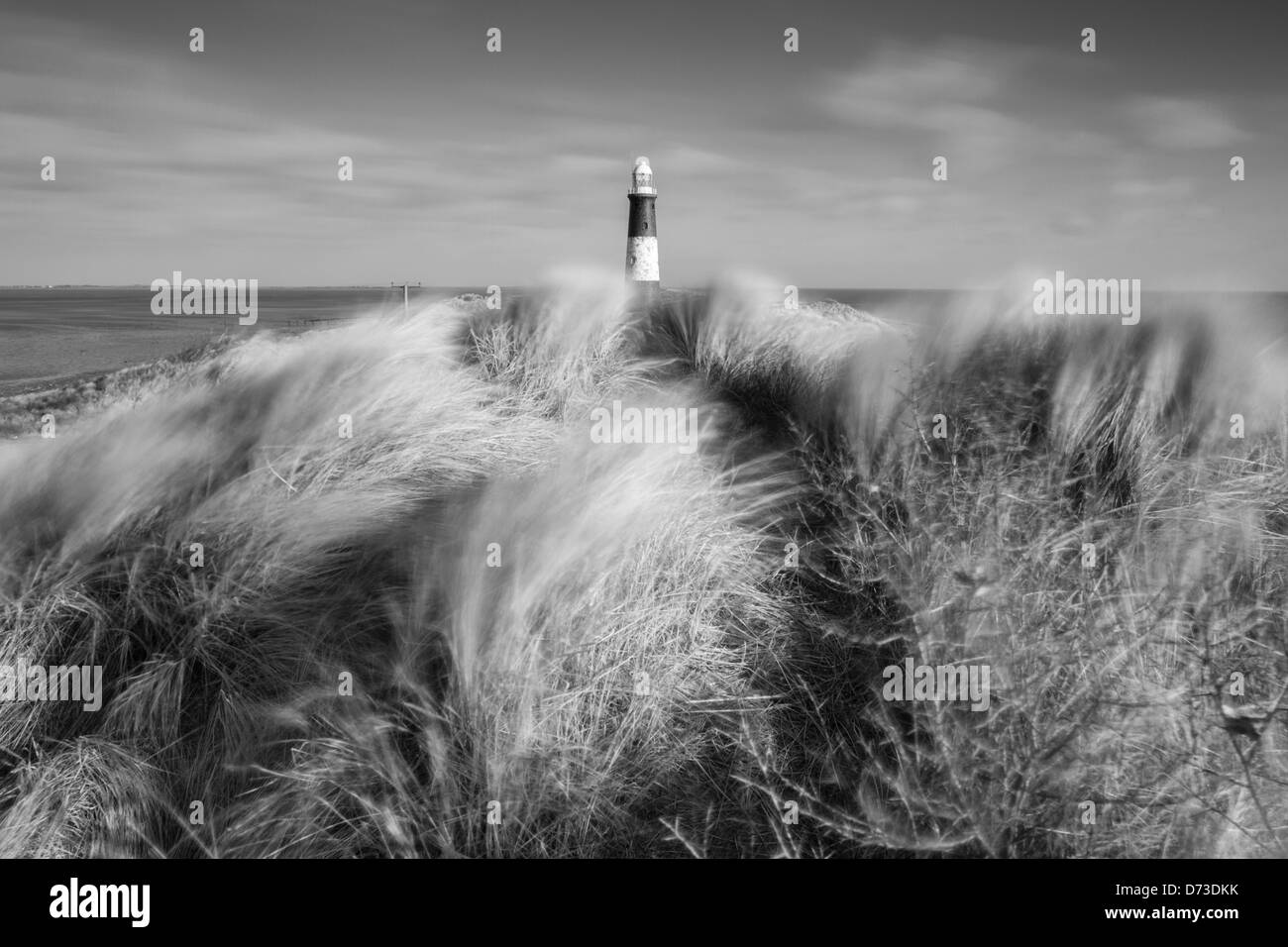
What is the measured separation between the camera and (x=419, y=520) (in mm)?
3803

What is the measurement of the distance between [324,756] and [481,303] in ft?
23.6

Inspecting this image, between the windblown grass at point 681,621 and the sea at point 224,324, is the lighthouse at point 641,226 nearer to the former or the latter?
the sea at point 224,324

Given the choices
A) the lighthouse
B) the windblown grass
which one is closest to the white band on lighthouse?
the lighthouse

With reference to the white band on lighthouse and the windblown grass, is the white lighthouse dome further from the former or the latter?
the windblown grass

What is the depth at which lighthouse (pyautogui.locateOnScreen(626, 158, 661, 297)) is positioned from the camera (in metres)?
15.4

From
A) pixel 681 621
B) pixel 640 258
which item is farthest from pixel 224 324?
pixel 681 621

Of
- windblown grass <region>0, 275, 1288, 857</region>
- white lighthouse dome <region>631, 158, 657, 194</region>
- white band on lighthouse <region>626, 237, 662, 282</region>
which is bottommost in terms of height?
windblown grass <region>0, 275, 1288, 857</region>

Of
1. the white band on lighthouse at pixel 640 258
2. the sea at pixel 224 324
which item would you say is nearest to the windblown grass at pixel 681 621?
the sea at pixel 224 324

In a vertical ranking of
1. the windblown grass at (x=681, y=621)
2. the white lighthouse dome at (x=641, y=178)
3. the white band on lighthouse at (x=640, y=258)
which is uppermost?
the white lighthouse dome at (x=641, y=178)

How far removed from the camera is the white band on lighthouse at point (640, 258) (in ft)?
51.0

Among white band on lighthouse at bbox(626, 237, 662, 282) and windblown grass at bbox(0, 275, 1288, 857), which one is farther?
white band on lighthouse at bbox(626, 237, 662, 282)

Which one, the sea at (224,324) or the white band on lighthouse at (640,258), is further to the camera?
the white band on lighthouse at (640,258)

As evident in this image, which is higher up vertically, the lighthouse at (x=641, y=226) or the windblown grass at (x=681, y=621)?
the lighthouse at (x=641, y=226)

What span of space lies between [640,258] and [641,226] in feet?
2.01
